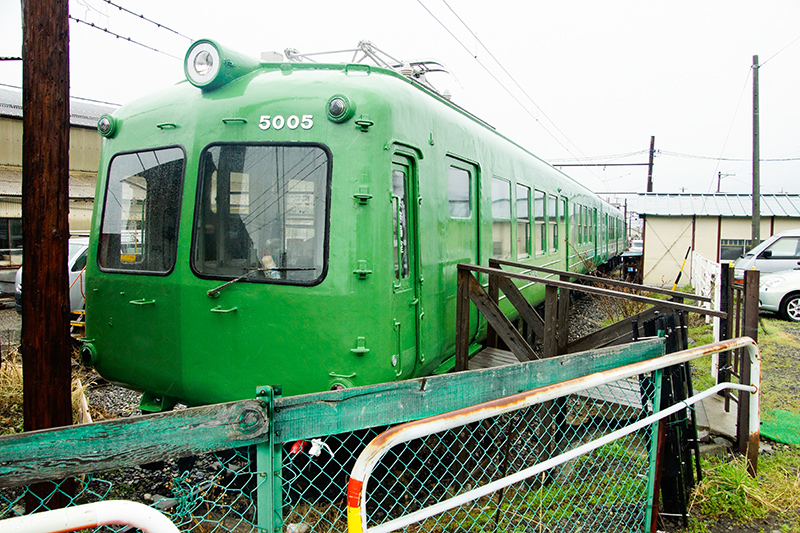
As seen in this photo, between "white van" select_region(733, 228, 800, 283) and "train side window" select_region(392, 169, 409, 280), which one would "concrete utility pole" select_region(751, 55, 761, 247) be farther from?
"train side window" select_region(392, 169, 409, 280)

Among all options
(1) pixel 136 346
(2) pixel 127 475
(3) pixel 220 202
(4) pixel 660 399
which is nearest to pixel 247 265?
(3) pixel 220 202

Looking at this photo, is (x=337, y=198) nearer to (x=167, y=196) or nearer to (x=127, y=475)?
(x=167, y=196)

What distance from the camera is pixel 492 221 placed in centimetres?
611

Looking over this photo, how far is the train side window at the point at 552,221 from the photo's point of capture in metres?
9.30

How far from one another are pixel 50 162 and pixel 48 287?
2.49 ft

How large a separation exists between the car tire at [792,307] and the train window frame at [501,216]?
8.09 metres

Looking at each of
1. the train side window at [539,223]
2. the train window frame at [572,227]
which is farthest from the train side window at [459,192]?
the train window frame at [572,227]

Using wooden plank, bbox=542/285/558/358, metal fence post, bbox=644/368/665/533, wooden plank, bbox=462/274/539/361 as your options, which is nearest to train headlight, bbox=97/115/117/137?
wooden plank, bbox=462/274/539/361

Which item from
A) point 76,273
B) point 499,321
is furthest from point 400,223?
point 76,273

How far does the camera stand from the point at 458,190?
5.19m

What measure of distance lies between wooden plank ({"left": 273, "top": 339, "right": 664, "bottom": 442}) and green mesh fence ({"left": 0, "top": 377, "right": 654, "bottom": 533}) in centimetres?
38

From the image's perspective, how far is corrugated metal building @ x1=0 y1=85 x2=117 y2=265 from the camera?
1695 cm

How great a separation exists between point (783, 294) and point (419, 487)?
1060 centimetres

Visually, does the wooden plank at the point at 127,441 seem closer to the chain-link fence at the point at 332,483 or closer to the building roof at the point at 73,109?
the chain-link fence at the point at 332,483
